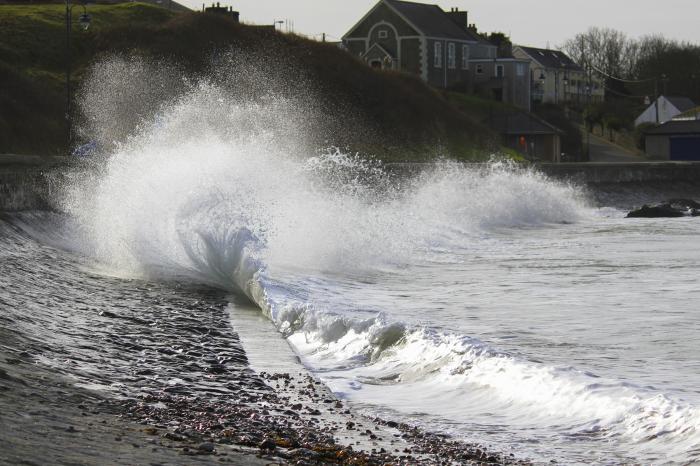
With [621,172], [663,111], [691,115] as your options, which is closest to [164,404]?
[621,172]

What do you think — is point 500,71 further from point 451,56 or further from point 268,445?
point 268,445

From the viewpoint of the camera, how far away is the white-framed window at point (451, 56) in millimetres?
89000

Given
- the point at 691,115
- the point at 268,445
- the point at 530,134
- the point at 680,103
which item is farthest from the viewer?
the point at 680,103

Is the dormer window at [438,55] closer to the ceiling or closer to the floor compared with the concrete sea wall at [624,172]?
closer to the ceiling

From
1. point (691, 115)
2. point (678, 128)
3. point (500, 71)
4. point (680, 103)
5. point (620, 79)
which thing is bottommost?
point (678, 128)

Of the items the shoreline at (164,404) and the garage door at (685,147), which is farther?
the garage door at (685,147)

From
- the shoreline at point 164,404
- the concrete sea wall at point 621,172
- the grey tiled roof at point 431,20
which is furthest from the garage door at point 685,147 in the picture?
the shoreline at point 164,404

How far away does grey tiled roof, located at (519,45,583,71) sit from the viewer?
110 meters

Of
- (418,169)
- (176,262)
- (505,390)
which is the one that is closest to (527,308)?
(505,390)

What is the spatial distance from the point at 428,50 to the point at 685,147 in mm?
19957

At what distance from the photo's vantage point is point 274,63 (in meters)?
61.1

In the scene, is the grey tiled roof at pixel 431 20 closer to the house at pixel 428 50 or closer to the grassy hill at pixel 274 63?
the house at pixel 428 50

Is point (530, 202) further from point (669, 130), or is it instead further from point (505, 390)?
point (669, 130)

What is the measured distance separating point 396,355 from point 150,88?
4293 cm
